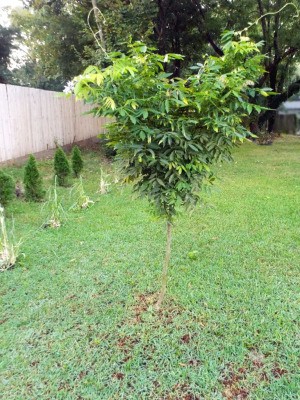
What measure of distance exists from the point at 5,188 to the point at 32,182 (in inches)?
24.7

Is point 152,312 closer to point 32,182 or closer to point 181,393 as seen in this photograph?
point 181,393

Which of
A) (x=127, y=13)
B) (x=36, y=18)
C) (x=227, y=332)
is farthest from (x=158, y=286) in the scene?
(x=36, y=18)

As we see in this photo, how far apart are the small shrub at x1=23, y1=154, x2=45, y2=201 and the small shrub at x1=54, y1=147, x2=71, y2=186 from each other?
71cm

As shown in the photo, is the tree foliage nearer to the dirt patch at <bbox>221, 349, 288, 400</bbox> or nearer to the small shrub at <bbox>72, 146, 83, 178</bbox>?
the dirt patch at <bbox>221, 349, 288, 400</bbox>

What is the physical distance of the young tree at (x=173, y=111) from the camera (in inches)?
58.0

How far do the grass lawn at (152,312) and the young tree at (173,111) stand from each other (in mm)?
316

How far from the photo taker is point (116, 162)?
1751mm

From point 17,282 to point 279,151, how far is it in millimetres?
8871

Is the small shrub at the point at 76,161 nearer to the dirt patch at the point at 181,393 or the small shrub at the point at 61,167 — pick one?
the small shrub at the point at 61,167

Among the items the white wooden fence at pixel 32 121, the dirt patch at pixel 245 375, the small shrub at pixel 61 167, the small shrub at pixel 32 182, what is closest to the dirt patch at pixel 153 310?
the dirt patch at pixel 245 375

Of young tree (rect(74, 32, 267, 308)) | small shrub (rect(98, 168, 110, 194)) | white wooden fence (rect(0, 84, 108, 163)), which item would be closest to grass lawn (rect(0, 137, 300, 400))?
young tree (rect(74, 32, 267, 308))

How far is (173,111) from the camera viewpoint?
1621mm

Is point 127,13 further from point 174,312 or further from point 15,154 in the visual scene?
point 174,312

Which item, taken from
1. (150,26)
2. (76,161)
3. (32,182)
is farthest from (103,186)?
(150,26)
